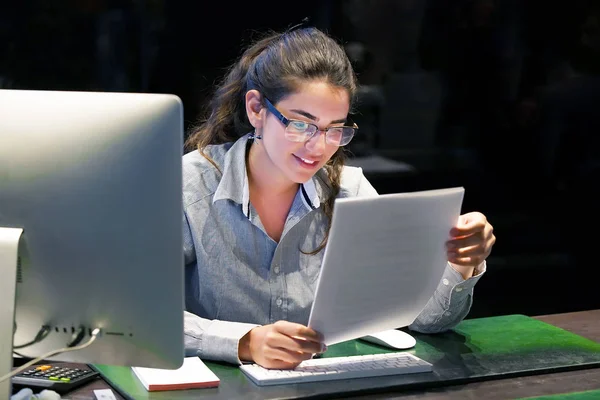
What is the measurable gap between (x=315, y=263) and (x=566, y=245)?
6.23ft

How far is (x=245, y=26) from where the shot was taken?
298cm

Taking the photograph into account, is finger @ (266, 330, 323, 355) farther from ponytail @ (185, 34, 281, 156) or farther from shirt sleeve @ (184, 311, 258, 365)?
ponytail @ (185, 34, 281, 156)

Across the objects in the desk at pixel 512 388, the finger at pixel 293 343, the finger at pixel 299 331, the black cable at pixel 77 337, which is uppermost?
the black cable at pixel 77 337

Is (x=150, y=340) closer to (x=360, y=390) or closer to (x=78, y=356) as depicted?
(x=78, y=356)

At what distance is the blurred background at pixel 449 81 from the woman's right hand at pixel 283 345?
55.9 inches

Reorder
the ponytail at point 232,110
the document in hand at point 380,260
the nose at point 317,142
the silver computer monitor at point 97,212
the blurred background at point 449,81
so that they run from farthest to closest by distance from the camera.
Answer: the blurred background at point 449,81
the ponytail at point 232,110
the nose at point 317,142
the document in hand at point 380,260
the silver computer monitor at point 97,212

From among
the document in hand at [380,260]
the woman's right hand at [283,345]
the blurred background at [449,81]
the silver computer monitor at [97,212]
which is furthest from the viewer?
the blurred background at [449,81]

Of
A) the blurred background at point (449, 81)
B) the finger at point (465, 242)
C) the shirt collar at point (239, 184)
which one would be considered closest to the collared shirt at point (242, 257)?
the shirt collar at point (239, 184)

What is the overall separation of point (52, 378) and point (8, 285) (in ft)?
1.17

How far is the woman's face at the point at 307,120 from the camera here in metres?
1.92

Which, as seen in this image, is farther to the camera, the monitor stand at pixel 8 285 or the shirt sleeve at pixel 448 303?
the shirt sleeve at pixel 448 303

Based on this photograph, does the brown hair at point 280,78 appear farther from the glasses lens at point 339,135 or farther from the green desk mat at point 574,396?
the green desk mat at point 574,396

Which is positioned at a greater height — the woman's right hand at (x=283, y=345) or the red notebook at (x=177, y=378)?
the woman's right hand at (x=283, y=345)

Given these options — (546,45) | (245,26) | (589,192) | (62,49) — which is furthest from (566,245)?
(62,49)
